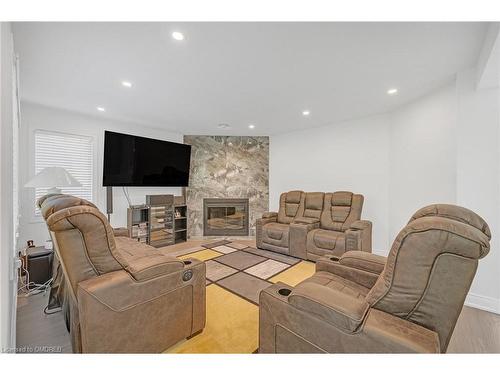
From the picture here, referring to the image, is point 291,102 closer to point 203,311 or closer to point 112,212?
point 203,311

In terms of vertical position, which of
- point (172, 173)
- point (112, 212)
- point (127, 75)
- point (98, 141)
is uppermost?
point (127, 75)

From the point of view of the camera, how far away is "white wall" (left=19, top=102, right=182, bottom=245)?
10.1 feet

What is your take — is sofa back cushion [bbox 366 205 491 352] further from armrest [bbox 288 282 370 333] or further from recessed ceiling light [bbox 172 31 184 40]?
recessed ceiling light [bbox 172 31 184 40]

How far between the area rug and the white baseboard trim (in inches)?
64.8

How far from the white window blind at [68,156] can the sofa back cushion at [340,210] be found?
13.3 ft

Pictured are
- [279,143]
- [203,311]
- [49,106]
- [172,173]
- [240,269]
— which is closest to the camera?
[203,311]

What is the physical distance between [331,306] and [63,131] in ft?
14.8

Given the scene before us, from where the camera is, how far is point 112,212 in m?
3.79

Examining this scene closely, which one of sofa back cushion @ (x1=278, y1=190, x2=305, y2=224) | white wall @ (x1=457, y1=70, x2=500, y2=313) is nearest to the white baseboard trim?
white wall @ (x1=457, y1=70, x2=500, y2=313)

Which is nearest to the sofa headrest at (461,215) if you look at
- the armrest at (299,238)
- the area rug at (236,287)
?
the area rug at (236,287)

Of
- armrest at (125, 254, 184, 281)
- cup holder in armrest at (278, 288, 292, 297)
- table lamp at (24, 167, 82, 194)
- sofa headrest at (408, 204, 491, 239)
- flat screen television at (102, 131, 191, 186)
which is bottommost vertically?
cup holder in armrest at (278, 288, 292, 297)
